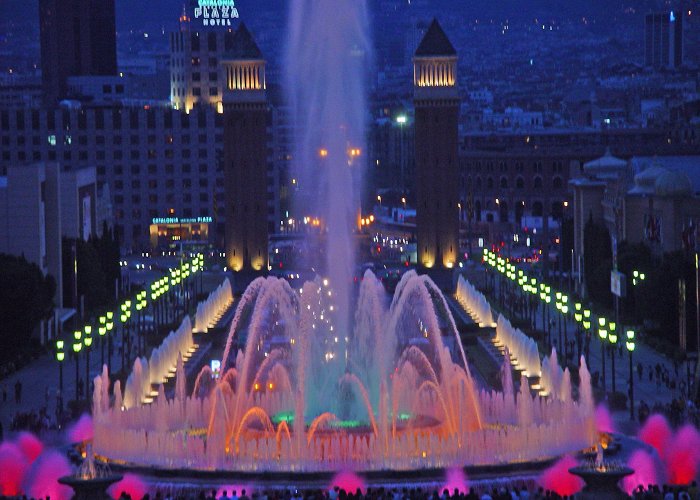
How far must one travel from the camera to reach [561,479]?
45.8m

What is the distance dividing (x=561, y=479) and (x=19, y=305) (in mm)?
30519

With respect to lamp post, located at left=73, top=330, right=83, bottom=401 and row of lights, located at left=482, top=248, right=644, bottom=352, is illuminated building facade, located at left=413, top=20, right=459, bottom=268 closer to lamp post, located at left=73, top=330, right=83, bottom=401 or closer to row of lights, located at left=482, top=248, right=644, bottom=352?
row of lights, located at left=482, top=248, right=644, bottom=352

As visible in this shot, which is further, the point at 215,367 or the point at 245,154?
the point at 245,154

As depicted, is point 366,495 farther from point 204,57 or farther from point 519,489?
point 204,57

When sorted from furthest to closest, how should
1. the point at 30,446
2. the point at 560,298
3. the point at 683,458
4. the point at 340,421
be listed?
the point at 560,298, the point at 340,421, the point at 30,446, the point at 683,458

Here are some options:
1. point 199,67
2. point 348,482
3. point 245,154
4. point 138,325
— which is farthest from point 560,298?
point 199,67

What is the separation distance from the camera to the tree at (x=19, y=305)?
71.0m

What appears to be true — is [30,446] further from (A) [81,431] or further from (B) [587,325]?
(B) [587,325]

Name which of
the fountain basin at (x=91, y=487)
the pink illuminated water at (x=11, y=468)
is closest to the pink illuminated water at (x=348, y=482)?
the fountain basin at (x=91, y=487)

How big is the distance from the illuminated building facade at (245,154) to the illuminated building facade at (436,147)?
7.88 metres

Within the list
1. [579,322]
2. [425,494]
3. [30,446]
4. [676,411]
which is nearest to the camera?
[425,494]

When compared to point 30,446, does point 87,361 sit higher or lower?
higher

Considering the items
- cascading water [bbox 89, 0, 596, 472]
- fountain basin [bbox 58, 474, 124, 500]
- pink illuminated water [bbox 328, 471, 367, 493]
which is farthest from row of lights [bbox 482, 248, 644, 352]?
Result: fountain basin [bbox 58, 474, 124, 500]

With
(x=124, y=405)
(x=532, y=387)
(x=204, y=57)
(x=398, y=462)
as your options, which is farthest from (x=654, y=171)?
(x=204, y=57)
